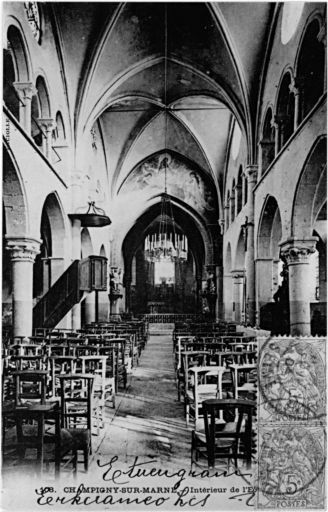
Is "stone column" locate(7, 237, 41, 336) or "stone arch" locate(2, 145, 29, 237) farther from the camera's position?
"stone column" locate(7, 237, 41, 336)

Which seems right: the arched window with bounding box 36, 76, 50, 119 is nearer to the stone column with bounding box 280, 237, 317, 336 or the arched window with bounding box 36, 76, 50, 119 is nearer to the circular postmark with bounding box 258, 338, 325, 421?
the stone column with bounding box 280, 237, 317, 336

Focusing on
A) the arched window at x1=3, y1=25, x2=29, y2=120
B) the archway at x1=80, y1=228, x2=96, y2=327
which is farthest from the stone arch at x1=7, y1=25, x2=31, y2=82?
the archway at x1=80, y1=228, x2=96, y2=327

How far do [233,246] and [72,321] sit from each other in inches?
427

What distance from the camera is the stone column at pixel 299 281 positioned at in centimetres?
1240

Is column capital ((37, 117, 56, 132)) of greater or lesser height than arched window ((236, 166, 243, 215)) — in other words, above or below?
above

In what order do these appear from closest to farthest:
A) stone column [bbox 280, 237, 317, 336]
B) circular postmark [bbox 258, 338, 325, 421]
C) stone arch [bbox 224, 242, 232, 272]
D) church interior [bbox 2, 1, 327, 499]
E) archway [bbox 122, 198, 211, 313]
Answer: circular postmark [bbox 258, 338, 325, 421]
church interior [bbox 2, 1, 327, 499]
stone column [bbox 280, 237, 317, 336]
stone arch [bbox 224, 242, 232, 272]
archway [bbox 122, 198, 211, 313]

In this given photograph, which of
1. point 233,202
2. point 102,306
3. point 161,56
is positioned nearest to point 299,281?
point 161,56

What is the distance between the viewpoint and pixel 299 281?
12.6 m

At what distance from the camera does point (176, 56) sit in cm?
1842

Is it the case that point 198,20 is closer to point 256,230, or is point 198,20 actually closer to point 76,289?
point 256,230

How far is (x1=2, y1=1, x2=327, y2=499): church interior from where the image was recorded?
680cm

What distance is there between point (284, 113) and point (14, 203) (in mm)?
8661

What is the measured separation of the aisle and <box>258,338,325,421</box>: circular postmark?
4.78 ft

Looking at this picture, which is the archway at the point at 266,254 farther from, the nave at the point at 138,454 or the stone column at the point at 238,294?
the nave at the point at 138,454
